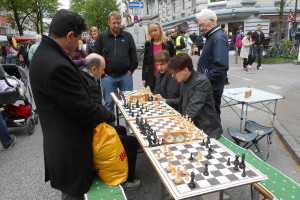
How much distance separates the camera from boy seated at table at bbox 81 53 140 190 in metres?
2.74

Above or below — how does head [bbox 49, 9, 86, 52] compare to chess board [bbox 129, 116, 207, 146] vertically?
above

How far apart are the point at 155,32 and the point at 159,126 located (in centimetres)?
254

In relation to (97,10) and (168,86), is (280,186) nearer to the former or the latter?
(168,86)

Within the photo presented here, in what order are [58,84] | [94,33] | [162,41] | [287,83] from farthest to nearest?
[287,83] → [94,33] → [162,41] → [58,84]

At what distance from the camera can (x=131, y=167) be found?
280cm

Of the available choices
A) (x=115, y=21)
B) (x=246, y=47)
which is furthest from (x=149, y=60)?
(x=246, y=47)

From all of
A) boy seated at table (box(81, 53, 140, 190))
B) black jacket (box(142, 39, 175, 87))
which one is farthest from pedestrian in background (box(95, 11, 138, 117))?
boy seated at table (box(81, 53, 140, 190))

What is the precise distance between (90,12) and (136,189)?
1611 inches

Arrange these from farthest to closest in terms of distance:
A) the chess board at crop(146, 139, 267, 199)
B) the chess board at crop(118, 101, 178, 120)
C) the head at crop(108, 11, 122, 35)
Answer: the head at crop(108, 11, 122, 35)
the chess board at crop(118, 101, 178, 120)
the chess board at crop(146, 139, 267, 199)

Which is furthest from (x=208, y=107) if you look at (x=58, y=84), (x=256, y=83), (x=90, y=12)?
(x=90, y=12)

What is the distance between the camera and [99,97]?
2.89 m

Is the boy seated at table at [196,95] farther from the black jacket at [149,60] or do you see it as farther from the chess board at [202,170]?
the black jacket at [149,60]

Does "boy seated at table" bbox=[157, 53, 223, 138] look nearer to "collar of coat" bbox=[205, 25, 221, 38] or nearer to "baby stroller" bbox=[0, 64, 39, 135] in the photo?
"collar of coat" bbox=[205, 25, 221, 38]

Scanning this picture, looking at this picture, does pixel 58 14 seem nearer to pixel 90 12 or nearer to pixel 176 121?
pixel 176 121
